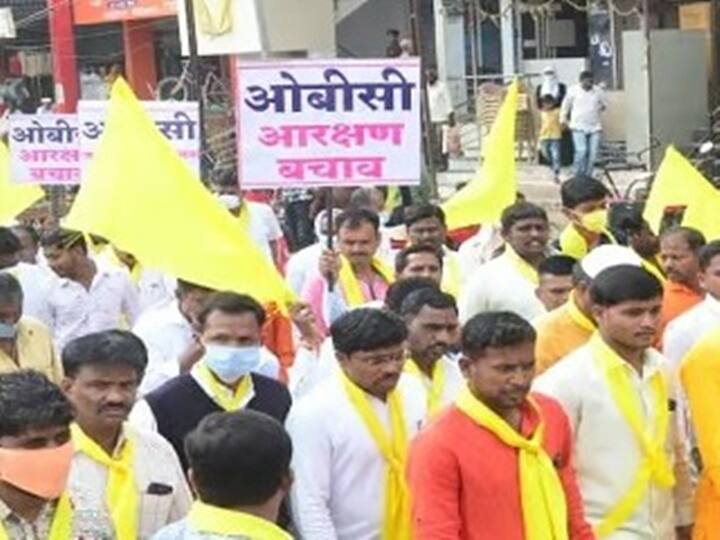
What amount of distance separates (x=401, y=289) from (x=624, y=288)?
1.53m

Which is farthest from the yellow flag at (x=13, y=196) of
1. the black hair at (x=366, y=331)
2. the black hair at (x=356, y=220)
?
the black hair at (x=366, y=331)

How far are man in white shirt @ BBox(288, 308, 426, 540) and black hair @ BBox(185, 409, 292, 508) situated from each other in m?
1.45

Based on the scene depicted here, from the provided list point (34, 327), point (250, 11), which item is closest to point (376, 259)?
point (34, 327)

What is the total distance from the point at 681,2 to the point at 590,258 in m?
16.7

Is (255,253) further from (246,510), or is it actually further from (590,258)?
(246,510)

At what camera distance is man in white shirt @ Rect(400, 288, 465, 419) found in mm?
5539

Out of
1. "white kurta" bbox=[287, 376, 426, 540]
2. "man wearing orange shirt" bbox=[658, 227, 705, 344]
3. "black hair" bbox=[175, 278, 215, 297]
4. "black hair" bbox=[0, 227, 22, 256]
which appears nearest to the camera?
"white kurta" bbox=[287, 376, 426, 540]

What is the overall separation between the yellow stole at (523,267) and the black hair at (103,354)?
3.27 m

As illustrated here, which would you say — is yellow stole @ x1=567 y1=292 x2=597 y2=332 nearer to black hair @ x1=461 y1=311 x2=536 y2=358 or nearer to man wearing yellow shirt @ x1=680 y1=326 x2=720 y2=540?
man wearing yellow shirt @ x1=680 y1=326 x2=720 y2=540

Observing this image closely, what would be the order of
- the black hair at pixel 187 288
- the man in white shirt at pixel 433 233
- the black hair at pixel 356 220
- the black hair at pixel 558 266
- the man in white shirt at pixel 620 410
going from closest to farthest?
1. the man in white shirt at pixel 620 410
2. the black hair at pixel 187 288
3. the black hair at pixel 558 266
4. the black hair at pixel 356 220
5. the man in white shirt at pixel 433 233

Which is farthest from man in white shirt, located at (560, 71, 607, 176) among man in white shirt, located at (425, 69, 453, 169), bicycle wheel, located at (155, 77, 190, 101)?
bicycle wheel, located at (155, 77, 190, 101)

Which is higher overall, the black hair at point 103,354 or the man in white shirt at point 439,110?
the black hair at point 103,354

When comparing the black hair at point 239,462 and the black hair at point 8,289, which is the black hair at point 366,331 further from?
the black hair at point 8,289

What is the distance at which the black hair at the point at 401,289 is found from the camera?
20.6 ft
